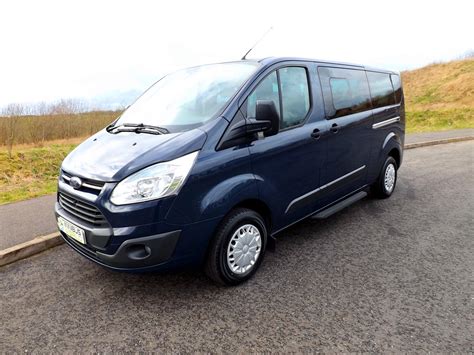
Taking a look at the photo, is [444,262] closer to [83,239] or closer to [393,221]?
[393,221]

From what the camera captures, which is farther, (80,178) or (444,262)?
(444,262)

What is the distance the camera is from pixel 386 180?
485 centimetres

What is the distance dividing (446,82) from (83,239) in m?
31.9

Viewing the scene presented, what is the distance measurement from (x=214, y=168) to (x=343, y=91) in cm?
209

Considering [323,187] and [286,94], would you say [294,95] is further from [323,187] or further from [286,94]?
[323,187]

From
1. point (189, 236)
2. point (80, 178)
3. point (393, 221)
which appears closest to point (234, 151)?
point (189, 236)

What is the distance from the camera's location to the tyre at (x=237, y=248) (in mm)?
2617

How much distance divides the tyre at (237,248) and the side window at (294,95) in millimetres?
933

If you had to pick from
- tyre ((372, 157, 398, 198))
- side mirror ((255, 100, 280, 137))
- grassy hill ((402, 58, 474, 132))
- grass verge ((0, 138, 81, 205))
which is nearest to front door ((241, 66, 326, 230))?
side mirror ((255, 100, 280, 137))

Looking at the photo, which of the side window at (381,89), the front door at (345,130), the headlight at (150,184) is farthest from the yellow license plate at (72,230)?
the side window at (381,89)

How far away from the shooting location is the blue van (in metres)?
2.33

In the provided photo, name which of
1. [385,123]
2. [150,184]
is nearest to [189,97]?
[150,184]

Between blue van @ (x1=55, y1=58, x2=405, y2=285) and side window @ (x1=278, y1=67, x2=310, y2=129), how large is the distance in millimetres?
13

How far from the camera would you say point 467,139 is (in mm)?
11367
